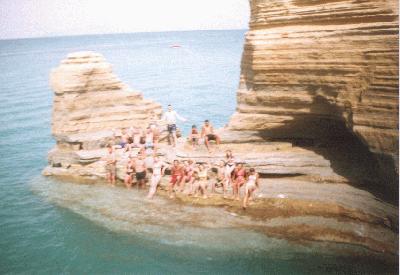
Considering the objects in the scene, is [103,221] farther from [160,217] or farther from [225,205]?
[225,205]

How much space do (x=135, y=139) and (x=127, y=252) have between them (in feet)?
24.0

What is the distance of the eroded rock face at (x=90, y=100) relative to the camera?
20203mm

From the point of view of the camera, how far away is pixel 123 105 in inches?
859

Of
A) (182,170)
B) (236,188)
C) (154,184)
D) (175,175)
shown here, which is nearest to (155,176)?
(154,184)

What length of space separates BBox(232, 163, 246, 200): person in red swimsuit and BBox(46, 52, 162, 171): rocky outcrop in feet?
25.6

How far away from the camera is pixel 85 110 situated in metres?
20.7

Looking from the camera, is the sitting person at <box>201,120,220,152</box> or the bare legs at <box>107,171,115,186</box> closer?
the sitting person at <box>201,120,220,152</box>

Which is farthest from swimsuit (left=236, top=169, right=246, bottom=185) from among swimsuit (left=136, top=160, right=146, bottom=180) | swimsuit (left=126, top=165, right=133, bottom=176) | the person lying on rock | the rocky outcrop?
the rocky outcrop

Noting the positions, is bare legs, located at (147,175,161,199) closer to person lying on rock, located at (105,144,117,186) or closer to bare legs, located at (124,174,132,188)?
bare legs, located at (124,174,132,188)

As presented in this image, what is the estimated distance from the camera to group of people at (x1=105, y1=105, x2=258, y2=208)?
1470 centimetres

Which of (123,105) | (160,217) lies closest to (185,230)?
(160,217)

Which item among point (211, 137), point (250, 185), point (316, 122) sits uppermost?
point (316, 122)

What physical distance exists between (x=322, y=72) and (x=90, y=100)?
43.3 ft

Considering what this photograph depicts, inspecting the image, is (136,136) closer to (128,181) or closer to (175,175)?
(128,181)
